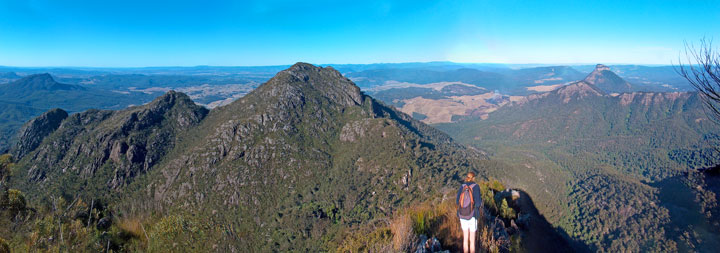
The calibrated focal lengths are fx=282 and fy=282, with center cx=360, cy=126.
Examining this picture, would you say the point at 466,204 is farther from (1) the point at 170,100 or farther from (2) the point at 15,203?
(1) the point at 170,100

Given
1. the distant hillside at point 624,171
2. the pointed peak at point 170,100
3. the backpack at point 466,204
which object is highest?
the backpack at point 466,204

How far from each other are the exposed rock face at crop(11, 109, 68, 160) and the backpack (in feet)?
462

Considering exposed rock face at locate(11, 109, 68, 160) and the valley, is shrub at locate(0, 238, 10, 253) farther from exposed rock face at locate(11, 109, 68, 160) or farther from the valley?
exposed rock face at locate(11, 109, 68, 160)

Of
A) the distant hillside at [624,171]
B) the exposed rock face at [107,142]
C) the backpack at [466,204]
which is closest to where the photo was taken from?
the backpack at [466,204]

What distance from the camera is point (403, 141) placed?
9588cm

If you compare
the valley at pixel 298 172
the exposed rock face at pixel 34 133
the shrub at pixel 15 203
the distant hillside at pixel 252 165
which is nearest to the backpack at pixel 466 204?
the shrub at pixel 15 203

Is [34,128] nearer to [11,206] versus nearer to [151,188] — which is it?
[151,188]

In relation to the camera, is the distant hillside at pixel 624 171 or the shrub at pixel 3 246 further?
the distant hillside at pixel 624 171

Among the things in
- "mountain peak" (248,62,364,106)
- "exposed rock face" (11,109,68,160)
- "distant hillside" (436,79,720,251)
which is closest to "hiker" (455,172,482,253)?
"distant hillside" (436,79,720,251)

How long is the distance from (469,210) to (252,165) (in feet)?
285

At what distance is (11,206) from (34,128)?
13069cm

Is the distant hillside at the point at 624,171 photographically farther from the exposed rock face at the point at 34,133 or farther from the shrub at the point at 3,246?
the exposed rock face at the point at 34,133

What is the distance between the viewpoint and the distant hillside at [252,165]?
7306 cm

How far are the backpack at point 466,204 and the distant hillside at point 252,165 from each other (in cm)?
5772
